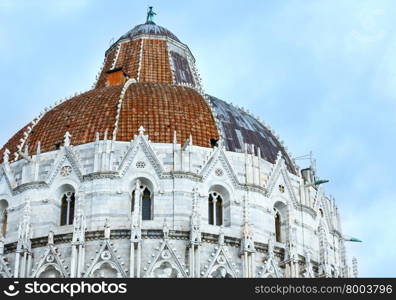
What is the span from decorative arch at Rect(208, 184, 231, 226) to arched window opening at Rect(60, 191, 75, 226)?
293 inches

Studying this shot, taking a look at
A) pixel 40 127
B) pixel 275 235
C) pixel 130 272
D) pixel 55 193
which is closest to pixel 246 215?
pixel 275 235

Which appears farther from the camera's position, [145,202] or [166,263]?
[145,202]

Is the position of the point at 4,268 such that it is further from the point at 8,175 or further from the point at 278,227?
the point at 278,227

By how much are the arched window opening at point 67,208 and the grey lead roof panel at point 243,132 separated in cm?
915

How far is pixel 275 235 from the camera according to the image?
160ft

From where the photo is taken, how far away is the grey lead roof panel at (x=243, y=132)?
166ft

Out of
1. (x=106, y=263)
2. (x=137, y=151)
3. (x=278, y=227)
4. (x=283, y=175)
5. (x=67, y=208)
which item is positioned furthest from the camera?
(x=283, y=175)

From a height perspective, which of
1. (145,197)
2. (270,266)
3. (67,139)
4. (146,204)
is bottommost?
(270,266)

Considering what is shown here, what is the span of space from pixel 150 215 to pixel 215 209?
3.70 m

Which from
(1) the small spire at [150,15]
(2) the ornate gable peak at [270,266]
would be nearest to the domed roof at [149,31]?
(1) the small spire at [150,15]

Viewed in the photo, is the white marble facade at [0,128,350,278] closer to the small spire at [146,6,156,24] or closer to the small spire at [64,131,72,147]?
the small spire at [64,131,72,147]

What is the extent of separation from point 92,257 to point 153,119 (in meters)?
8.98

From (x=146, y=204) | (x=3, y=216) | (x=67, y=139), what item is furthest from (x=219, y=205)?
(x=3, y=216)

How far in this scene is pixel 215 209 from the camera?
48.0m
